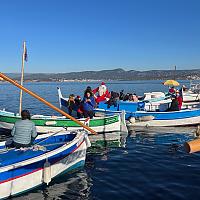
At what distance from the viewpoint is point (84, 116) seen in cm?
1895

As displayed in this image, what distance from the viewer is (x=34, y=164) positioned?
30.3ft

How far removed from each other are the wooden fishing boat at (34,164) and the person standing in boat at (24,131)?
249 mm

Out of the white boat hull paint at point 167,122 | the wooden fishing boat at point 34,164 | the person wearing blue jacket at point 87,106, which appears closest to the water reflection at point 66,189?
the wooden fishing boat at point 34,164

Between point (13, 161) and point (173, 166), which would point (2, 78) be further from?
point (173, 166)

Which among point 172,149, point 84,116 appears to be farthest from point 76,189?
point 84,116

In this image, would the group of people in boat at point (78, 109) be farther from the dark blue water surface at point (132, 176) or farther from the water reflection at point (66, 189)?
the dark blue water surface at point (132, 176)

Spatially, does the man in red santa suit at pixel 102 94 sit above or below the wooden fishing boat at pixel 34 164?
above

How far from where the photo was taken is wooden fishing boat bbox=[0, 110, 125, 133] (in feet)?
59.9

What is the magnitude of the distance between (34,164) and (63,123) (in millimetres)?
9067

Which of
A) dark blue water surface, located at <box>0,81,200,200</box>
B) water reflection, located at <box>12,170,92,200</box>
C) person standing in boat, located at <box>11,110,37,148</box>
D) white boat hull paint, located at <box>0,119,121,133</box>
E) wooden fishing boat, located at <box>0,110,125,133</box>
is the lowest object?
water reflection, located at <box>12,170,92,200</box>

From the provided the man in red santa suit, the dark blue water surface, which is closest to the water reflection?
the dark blue water surface

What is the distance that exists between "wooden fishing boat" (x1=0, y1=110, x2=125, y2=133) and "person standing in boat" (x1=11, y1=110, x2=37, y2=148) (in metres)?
7.24

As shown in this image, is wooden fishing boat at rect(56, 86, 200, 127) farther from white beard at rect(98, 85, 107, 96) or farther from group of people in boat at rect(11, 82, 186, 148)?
white beard at rect(98, 85, 107, 96)

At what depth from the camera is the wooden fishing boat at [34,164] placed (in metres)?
8.73
